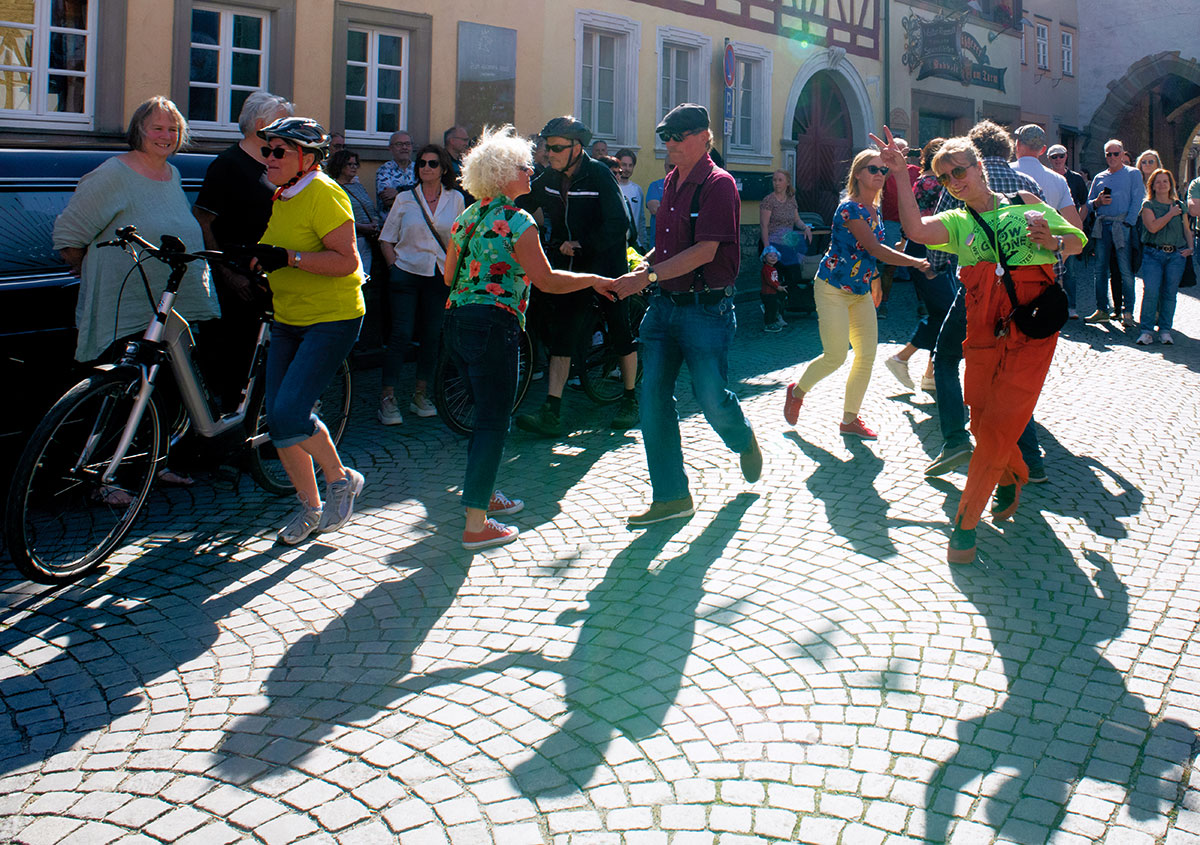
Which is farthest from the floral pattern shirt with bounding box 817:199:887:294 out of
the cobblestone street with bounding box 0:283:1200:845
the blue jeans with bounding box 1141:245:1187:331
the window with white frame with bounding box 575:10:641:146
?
the window with white frame with bounding box 575:10:641:146

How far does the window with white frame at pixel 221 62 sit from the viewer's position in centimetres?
1161

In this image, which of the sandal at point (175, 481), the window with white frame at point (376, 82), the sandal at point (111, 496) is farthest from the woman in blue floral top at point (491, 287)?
the window with white frame at point (376, 82)

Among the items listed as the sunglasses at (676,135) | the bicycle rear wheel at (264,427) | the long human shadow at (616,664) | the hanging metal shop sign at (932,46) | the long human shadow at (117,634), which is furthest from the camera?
the hanging metal shop sign at (932,46)

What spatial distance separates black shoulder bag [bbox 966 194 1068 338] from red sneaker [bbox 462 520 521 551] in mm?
2309

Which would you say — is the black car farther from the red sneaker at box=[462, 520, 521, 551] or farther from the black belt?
the black belt

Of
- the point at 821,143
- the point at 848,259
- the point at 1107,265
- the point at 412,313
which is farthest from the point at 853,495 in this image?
the point at 821,143

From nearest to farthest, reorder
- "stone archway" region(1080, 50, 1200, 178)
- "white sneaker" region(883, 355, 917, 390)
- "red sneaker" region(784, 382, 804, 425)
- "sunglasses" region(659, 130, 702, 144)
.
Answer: "sunglasses" region(659, 130, 702, 144)
"red sneaker" region(784, 382, 804, 425)
"white sneaker" region(883, 355, 917, 390)
"stone archway" region(1080, 50, 1200, 178)

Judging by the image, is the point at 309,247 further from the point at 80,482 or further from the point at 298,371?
the point at 80,482

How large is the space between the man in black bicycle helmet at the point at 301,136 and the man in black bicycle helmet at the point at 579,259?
8.40 feet

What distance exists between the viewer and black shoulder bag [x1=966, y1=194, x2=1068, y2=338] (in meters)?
4.80

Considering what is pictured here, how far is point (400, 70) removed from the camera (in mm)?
13422

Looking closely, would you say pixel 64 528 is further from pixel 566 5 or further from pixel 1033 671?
pixel 566 5

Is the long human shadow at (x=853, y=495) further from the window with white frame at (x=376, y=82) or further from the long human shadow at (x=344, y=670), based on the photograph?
the window with white frame at (x=376, y=82)

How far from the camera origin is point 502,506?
5629mm
